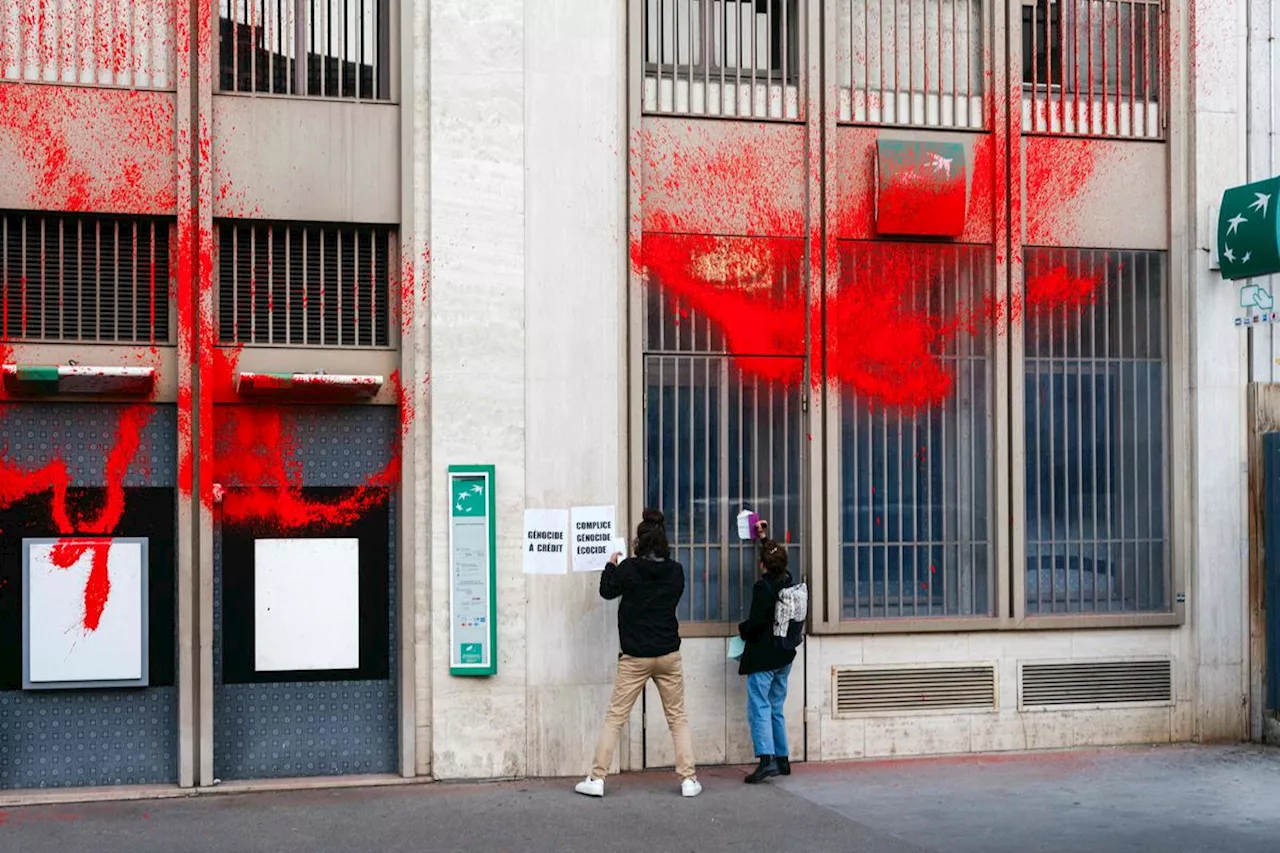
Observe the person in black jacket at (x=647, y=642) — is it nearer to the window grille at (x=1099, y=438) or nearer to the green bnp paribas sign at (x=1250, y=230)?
the window grille at (x=1099, y=438)

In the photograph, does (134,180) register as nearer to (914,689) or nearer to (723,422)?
(723,422)

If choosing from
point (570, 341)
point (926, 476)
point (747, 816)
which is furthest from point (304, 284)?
point (926, 476)

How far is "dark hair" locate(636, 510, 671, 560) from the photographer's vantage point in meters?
9.98

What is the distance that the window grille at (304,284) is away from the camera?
10.5 m

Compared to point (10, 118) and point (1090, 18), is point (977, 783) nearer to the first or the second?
point (1090, 18)

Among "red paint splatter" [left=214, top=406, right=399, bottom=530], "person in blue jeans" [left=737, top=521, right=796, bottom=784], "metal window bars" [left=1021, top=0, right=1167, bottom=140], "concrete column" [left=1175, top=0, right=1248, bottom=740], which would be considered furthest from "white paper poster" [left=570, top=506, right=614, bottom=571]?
"concrete column" [left=1175, top=0, right=1248, bottom=740]

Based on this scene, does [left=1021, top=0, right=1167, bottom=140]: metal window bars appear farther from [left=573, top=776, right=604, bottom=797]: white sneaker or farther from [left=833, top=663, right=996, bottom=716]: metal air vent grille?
[left=573, top=776, right=604, bottom=797]: white sneaker

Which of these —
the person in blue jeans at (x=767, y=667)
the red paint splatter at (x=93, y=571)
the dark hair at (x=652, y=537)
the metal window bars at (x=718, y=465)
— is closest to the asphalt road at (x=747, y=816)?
the person in blue jeans at (x=767, y=667)

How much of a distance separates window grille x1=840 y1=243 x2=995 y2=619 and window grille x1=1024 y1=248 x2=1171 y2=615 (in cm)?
41

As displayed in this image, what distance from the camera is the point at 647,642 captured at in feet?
32.4

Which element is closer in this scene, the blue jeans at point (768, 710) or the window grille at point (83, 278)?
the window grille at point (83, 278)

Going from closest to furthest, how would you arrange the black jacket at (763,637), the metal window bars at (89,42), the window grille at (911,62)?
the metal window bars at (89,42) → the black jacket at (763,637) → the window grille at (911,62)

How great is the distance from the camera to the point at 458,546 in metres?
10.5

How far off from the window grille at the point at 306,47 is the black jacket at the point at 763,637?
442cm
